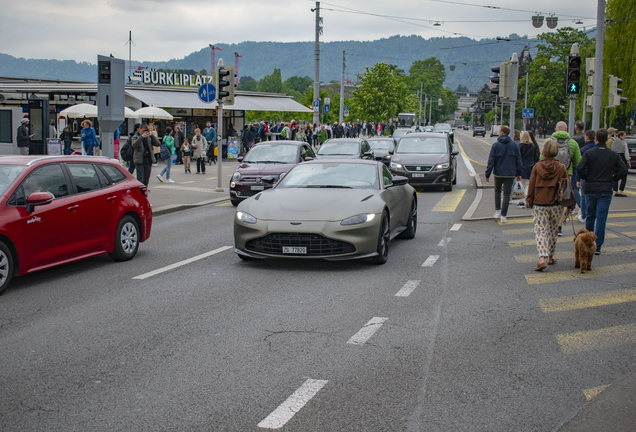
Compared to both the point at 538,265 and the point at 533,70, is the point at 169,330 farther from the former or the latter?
the point at 533,70

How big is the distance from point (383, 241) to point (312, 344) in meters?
3.74

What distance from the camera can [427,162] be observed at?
20.6m

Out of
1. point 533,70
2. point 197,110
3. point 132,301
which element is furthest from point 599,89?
point 533,70

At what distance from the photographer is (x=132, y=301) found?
723cm

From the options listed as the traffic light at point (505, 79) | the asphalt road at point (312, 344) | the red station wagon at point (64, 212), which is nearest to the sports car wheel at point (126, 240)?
the red station wagon at point (64, 212)

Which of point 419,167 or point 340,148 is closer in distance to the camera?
point 419,167

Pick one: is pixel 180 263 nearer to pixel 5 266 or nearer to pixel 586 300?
pixel 5 266

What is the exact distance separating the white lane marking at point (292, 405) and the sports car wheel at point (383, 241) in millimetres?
4387

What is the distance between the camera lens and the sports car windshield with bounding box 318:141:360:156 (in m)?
22.3

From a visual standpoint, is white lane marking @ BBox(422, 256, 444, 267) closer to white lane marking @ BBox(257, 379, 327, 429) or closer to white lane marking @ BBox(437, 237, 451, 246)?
white lane marking @ BBox(437, 237, 451, 246)

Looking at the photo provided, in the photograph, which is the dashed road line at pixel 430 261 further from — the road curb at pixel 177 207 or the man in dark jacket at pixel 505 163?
the road curb at pixel 177 207

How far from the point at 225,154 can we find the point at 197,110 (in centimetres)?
386

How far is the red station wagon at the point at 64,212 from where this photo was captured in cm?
761

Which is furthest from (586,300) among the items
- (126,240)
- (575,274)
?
(126,240)
